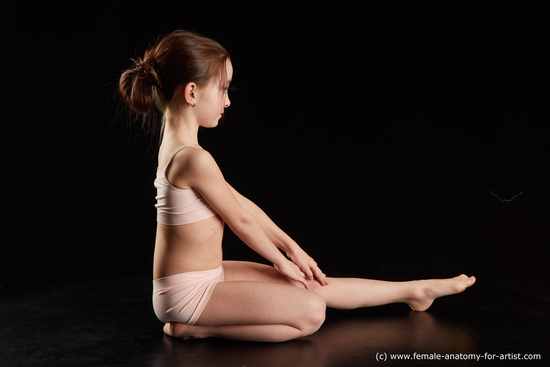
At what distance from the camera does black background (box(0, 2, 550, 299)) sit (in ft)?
8.70

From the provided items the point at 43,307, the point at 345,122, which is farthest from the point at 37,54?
the point at 345,122

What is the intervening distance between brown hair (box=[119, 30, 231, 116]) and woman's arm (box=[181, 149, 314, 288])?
203mm

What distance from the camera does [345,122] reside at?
288cm

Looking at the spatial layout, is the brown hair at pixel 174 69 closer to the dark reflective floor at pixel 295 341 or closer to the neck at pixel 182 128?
the neck at pixel 182 128

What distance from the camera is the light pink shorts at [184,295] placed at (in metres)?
1.54

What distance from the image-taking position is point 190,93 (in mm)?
1590

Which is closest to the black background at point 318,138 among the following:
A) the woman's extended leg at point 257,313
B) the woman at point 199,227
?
the woman at point 199,227

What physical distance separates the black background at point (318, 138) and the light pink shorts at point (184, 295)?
51.7 inches

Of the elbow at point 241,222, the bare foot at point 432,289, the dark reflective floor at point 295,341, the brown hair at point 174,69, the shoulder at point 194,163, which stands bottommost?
the dark reflective floor at point 295,341

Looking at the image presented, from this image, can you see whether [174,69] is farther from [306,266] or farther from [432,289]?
[432,289]

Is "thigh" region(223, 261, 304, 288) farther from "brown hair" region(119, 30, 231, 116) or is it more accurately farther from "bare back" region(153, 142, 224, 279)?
"brown hair" region(119, 30, 231, 116)

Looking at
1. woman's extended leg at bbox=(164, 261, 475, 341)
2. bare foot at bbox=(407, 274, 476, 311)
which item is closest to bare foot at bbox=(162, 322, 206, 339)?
woman's extended leg at bbox=(164, 261, 475, 341)

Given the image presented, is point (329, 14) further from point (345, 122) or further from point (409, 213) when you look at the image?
point (409, 213)

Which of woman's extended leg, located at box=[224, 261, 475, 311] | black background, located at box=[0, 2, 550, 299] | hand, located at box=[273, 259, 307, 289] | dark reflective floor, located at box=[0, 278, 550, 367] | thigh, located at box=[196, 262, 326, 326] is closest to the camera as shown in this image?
dark reflective floor, located at box=[0, 278, 550, 367]
